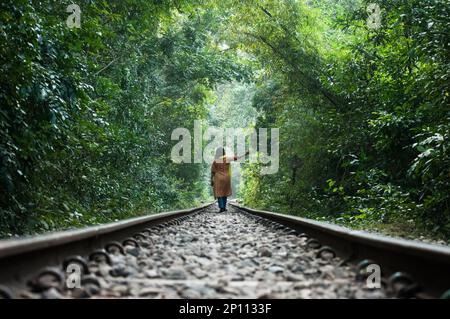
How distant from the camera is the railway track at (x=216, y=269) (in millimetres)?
1940

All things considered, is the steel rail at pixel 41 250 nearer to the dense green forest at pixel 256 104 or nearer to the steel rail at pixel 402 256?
the dense green forest at pixel 256 104

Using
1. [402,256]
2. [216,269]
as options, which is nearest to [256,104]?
[216,269]

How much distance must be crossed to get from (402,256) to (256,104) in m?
14.1

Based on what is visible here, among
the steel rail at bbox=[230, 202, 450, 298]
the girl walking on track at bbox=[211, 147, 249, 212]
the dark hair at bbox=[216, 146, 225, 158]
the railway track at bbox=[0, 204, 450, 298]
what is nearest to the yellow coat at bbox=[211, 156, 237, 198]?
the girl walking on track at bbox=[211, 147, 249, 212]

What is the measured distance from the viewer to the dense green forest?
4.67m

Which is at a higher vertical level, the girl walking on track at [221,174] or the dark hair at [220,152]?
the dark hair at [220,152]

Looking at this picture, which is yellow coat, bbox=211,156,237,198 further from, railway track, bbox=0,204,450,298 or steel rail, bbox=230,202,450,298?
steel rail, bbox=230,202,450,298

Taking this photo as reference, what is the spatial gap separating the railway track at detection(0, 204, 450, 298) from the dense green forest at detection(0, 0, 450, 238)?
2.04 meters

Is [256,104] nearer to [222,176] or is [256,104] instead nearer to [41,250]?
[222,176]

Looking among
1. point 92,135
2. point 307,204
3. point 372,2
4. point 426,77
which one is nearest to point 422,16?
point 426,77

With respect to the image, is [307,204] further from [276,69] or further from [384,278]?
[384,278]

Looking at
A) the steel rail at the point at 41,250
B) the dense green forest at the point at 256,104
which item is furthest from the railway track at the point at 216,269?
the dense green forest at the point at 256,104

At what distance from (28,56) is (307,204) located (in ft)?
25.4

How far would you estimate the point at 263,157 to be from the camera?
634 inches
